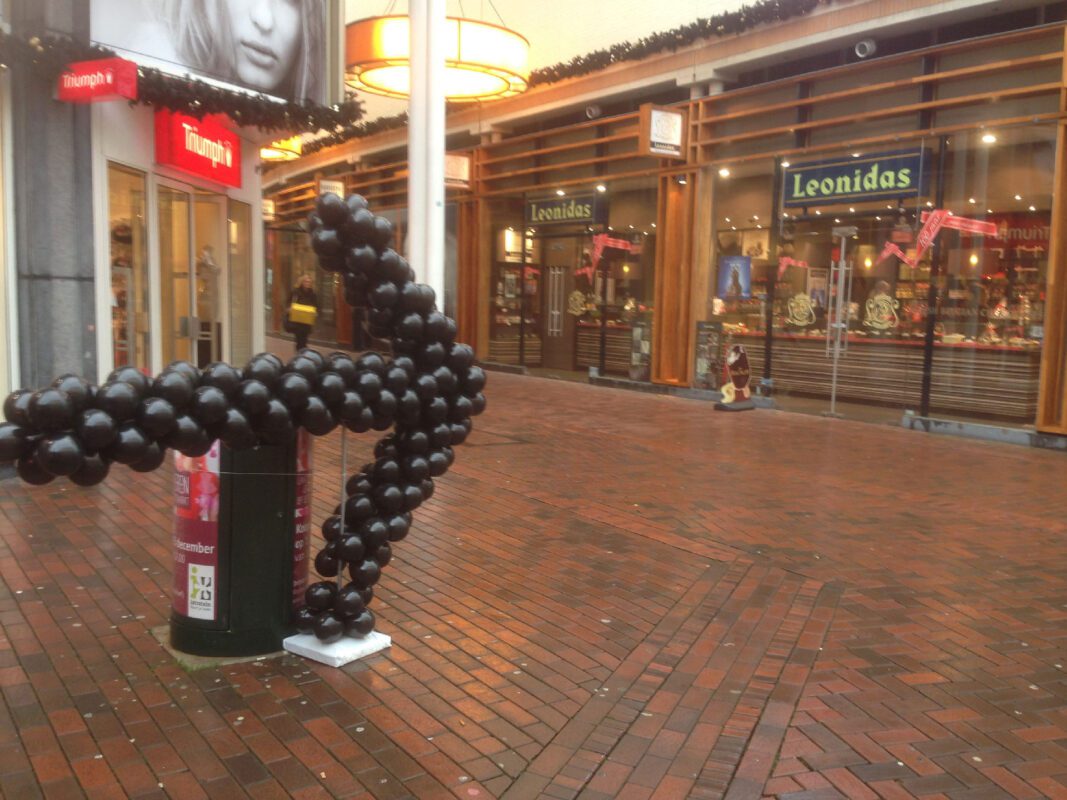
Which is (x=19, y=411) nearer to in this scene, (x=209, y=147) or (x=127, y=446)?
A: (x=127, y=446)

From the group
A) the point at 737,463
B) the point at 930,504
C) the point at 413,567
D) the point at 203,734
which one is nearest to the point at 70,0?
the point at 413,567

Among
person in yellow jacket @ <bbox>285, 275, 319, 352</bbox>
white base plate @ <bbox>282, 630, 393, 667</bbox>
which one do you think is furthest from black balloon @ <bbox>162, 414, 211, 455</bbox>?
person in yellow jacket @ <bbox>285, 275, 319, 352</bbox>

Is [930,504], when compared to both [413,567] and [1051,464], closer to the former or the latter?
[1051,464]

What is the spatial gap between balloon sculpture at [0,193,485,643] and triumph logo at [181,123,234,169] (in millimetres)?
7017

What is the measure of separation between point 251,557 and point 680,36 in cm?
1265

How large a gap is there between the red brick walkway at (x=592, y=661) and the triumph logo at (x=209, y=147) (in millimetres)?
4400

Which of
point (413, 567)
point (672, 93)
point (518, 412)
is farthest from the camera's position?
point (672, 93)

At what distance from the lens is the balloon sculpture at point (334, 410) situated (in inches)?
126

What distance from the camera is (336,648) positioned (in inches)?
165

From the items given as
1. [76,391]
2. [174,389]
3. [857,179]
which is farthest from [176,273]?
[857,179]

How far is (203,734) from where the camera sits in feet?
11.4

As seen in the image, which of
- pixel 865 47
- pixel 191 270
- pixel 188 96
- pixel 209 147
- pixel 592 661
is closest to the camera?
pixel 592 661

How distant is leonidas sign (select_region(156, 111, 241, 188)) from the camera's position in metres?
9.70

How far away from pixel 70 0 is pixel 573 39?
1070 centimetres
